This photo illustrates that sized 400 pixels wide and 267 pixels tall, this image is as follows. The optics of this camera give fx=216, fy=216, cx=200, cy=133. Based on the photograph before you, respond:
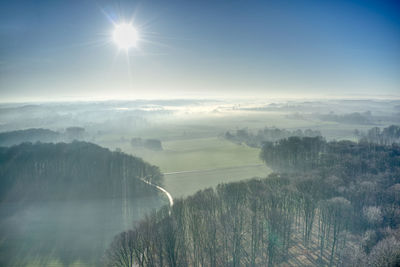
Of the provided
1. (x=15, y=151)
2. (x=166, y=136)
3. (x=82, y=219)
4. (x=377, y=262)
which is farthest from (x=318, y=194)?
(x=166, y=136)

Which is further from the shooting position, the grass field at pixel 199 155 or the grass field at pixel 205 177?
the grass field at pixel 199 155

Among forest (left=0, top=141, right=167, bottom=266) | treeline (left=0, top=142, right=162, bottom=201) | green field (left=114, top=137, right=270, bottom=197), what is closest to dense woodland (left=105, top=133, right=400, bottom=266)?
forest (left=0, top=141, right=167, bottom=266)

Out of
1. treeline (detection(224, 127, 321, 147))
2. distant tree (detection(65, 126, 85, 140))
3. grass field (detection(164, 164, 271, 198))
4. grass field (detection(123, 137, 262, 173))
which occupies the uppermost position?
distant tree (detection(65, 126, 85, 140))

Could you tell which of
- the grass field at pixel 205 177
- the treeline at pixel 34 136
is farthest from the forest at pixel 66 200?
the treeline at pixel 34 136

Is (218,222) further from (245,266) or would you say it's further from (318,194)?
(318,194)

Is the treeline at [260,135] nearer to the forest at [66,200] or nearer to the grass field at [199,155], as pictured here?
the grass field at [199,155]

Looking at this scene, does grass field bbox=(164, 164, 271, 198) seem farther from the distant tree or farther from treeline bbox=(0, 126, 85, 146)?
the distant tree
